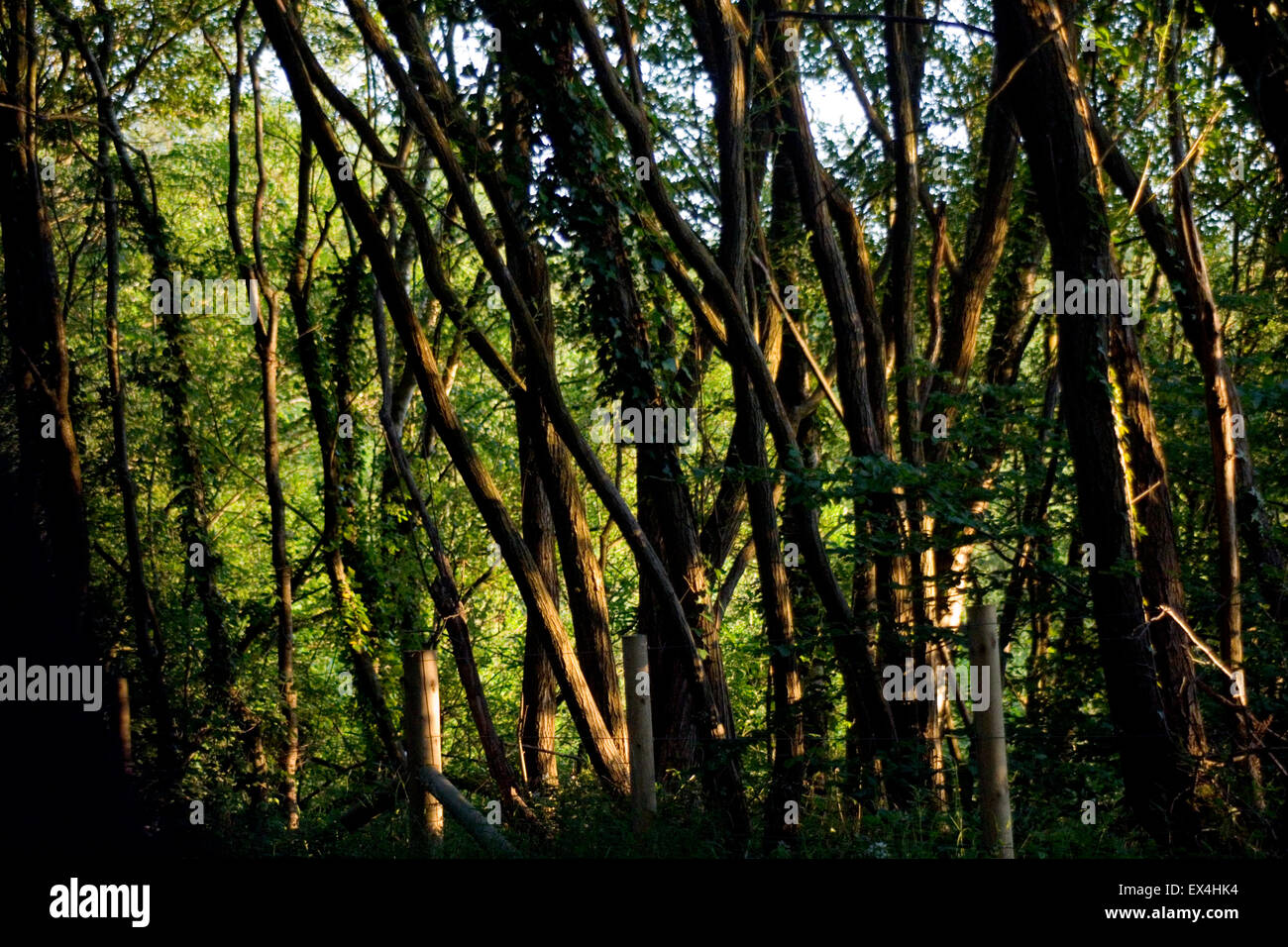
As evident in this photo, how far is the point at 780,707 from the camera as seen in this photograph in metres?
7.21

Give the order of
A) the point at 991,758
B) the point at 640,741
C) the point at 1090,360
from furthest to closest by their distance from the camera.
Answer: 1. the point at 1090,360
2. the point at 640,741
3. the point at 991,758

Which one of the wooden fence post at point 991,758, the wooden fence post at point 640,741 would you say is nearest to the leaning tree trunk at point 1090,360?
the wooden fence post at point 991,758

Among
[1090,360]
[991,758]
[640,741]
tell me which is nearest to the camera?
[991,758]

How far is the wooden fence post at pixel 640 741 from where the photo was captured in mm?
5609

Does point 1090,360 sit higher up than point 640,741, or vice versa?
point 1090,360

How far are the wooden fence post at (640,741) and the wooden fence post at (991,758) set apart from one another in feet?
5.14

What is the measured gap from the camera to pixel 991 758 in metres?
4.72

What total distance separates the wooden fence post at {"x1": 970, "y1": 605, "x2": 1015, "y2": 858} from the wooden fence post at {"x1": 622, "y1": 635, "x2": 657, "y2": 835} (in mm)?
1567

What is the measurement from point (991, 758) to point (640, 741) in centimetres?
167

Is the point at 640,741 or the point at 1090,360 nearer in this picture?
the point at 640,741

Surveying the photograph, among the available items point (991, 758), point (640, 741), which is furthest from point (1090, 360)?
point (640, 741)

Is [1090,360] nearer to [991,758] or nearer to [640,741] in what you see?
[991,758]

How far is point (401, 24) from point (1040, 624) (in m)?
6.49

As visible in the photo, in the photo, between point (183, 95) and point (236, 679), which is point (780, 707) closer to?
point (236, 679)
